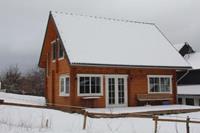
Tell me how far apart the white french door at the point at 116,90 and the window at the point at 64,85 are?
96.8 inches

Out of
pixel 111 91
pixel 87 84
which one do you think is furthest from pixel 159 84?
pixel 87 84

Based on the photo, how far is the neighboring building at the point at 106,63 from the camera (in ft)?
68.6

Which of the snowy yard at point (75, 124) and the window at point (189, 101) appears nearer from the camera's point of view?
the snowy yard at point (75, 124)

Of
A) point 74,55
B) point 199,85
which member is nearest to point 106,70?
point 74,55

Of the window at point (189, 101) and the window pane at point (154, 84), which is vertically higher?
the window pane at point (154, 84)

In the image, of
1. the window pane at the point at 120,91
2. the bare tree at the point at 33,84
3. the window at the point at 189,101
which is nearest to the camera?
the window pane at the point at 120,91

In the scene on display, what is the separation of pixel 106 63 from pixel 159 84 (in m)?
4.66

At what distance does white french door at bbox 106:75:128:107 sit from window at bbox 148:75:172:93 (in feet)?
6.43

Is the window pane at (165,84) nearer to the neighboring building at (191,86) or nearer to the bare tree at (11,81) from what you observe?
the neighboring building at (191,86)

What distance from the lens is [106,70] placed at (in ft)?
70.9

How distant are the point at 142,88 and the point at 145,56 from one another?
2.16 m

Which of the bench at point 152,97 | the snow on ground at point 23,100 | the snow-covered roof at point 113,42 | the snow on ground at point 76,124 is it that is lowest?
the snow on ground at point 76,124

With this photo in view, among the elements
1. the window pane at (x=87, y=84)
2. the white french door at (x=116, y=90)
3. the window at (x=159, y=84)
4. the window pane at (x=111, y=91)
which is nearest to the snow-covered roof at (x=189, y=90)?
the window at (x=159, y=84)

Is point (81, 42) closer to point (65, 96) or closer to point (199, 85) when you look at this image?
point (65, 96)
